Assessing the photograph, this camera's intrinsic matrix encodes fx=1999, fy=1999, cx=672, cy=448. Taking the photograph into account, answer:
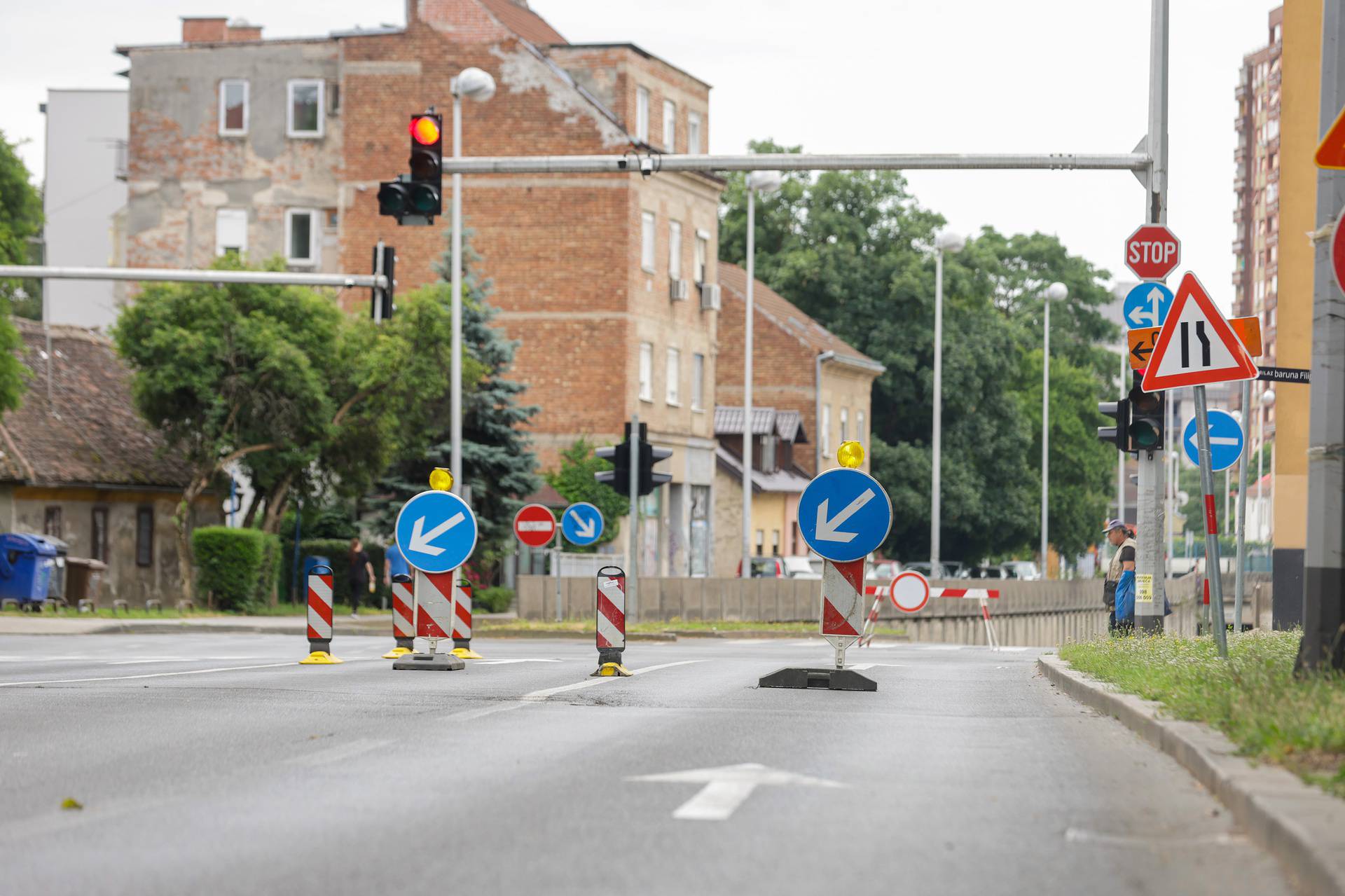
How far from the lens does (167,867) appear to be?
6.74 meters

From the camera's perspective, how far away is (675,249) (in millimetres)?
56469

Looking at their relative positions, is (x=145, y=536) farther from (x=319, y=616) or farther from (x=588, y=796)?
(x=588, y=796)

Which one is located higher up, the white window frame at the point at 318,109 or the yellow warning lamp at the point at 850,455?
the white window frame at the point at 318,109

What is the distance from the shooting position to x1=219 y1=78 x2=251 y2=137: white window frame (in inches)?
2221

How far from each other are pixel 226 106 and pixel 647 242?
504 inches

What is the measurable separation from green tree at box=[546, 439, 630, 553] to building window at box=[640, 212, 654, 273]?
20.8 feet

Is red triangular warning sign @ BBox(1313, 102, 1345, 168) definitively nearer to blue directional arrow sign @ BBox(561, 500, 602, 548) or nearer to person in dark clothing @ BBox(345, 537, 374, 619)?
blue directional arrow sign @ BBox(561, 500, 602, 548)

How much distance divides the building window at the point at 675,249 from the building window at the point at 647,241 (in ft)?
4.22

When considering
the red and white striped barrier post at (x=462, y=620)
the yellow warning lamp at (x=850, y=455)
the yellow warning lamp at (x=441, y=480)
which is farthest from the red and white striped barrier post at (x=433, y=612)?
the yellow warning lamp at (x=850, y=455)

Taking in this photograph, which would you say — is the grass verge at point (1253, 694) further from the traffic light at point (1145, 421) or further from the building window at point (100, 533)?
the building window at point (100, 533)

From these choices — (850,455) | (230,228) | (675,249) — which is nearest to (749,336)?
(675,249)

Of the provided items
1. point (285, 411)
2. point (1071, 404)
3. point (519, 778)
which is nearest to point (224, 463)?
point (285, 411)

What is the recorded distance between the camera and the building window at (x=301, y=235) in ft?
185

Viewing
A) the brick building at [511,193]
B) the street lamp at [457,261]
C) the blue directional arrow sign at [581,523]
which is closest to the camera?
the blue directional arrow sign at [581,523]
